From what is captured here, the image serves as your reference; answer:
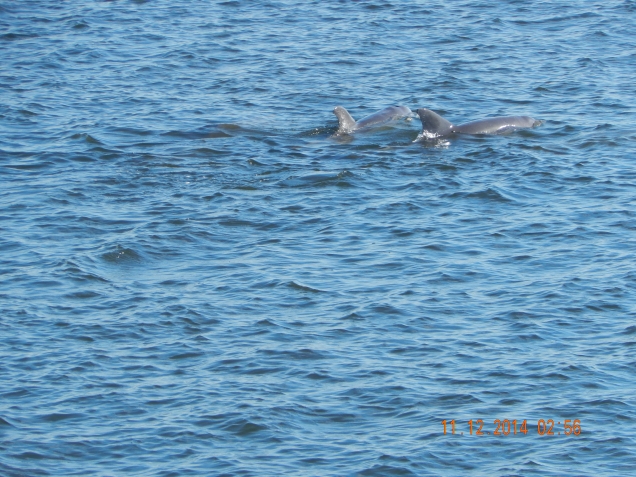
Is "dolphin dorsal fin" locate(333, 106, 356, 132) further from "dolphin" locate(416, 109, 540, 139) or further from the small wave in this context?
the small wave

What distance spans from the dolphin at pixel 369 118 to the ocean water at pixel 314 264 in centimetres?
31

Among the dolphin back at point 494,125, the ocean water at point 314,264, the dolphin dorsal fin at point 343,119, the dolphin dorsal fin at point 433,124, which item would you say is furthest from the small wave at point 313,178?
the dolphin back at point 494,125

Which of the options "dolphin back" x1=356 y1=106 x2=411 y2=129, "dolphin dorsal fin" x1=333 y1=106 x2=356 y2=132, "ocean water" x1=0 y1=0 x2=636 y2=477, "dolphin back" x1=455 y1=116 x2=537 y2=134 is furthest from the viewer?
"dolphin back" x1=356 y1=106 x2=411 y2=129

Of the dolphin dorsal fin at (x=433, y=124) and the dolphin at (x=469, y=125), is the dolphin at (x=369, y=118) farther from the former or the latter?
the dolphin dorsal fin at (x=433, y=124)

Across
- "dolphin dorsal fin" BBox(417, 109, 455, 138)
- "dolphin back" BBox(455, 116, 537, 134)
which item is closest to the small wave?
"dolphin dorsal fin" BBox(417, 109, 455, 138)

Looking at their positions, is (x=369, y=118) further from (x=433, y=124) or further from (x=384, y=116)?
(x=433, y=124)

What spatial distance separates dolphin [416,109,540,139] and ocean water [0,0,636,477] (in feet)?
0.89

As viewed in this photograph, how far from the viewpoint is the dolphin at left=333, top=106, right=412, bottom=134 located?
23.6m

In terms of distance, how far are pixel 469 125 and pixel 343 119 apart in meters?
2.62

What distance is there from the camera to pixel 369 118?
24203 millimetres

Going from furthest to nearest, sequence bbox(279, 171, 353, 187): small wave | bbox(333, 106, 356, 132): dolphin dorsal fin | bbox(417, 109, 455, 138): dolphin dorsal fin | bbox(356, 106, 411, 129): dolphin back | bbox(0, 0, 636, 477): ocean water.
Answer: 1. bbox(356, 106, 411, 129): dolphin back
2. bbox(333, 106, 356, 132): dolphin dorsal fin
3. bbox(417, 109, 455, 138): dolphin dorsal fin
4. bbox(279, 171, 353, 187): small wave
5. bbox(0, 0, 636, 477): ocean water

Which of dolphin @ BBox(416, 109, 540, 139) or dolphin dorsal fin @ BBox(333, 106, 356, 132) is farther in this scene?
dolphin dorsal fin @ BBox(333, 106, 356, 132)

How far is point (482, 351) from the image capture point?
14828 millimetres

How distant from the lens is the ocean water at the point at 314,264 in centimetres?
1302
